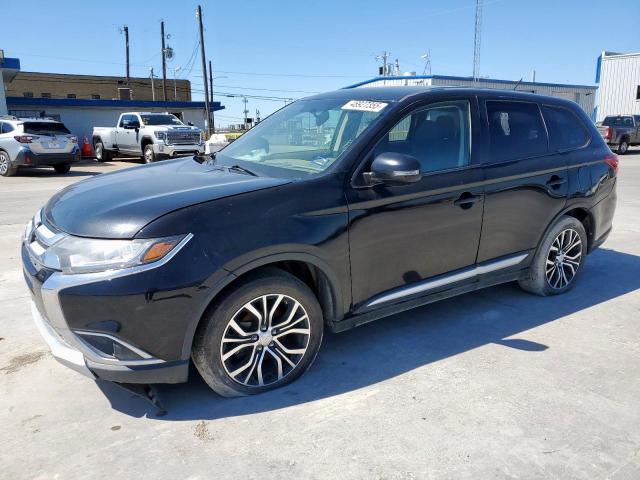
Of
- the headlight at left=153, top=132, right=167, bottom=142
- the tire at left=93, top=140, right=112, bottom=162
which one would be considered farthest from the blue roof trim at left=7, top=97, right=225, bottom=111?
the headlight at left=153, top=132, right=167, bottom=142

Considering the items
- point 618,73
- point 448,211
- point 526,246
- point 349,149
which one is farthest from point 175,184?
point 618,73

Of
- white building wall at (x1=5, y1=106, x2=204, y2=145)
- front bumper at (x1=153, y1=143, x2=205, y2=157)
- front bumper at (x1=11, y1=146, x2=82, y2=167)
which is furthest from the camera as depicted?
white building wall at (x1=5, y1=106, x2=204, y2=145)

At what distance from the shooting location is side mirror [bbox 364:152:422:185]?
3184mm

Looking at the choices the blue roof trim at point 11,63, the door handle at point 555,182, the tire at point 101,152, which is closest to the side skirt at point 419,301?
the door handle at point 555,182

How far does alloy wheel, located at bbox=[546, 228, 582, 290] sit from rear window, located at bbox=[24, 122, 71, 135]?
52.0 feet

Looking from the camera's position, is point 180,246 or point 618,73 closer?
point 180,246

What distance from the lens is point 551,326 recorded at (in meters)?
4.16

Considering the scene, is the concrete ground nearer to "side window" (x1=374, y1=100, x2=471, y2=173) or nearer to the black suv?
the black suv

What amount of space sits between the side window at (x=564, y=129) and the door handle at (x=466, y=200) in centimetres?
118

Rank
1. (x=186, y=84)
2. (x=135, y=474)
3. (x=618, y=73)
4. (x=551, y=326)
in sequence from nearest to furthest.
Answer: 1. (x=135, y=474)
2. (x=551, y=326)
3. (x=618, y=73)
4. (x=186, y=84)

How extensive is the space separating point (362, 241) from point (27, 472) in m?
2.12

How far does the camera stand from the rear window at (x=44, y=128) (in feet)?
52.4

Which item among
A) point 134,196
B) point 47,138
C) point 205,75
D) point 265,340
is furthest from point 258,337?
point 205,75

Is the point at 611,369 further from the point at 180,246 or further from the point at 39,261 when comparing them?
the point at 39,261
